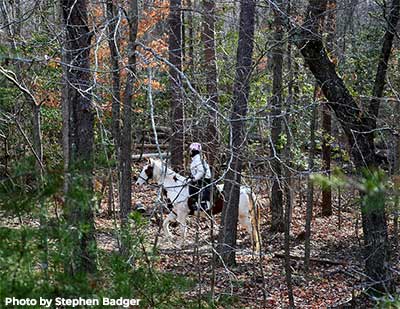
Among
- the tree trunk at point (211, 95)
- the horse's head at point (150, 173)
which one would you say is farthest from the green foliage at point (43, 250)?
the horse's head at point (150, 173)

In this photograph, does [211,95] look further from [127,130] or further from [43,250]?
[43,250]

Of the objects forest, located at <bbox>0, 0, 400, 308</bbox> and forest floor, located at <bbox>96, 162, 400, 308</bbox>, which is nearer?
forest, located at <bbox>0, 0, 400, 308</bbox>

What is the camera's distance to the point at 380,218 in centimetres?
706

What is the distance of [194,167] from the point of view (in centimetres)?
754

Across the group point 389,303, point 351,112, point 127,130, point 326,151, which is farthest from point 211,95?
point 326,151

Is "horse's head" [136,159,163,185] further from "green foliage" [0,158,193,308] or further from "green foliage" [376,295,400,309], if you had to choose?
"green foliage" [376,295,400,309]

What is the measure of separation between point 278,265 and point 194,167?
424cm

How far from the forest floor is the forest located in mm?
52

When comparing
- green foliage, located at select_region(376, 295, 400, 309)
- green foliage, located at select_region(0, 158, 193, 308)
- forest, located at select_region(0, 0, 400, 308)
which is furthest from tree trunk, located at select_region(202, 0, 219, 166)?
green foliage, located at select_region(376, 295, 400, 309)

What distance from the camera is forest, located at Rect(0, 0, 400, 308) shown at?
2.47 meters

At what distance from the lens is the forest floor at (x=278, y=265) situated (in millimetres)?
8000

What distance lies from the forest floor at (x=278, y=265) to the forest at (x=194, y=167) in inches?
2.1

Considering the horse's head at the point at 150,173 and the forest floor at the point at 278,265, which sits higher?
the horse's head at the point at 150,173

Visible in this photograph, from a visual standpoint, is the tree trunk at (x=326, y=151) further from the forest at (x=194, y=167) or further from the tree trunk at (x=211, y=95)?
the tree trunk at (x=211, y=95)
